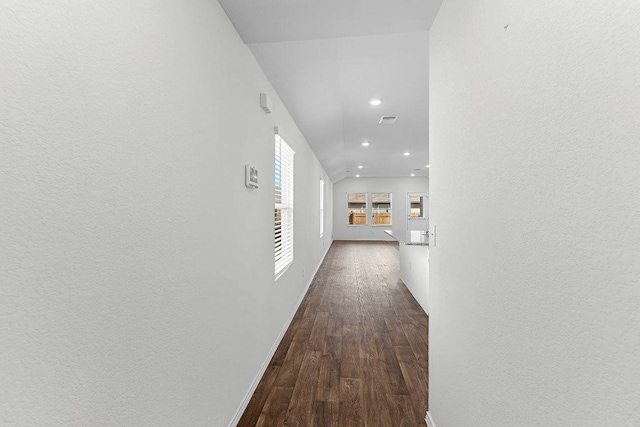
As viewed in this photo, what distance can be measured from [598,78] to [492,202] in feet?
1.62

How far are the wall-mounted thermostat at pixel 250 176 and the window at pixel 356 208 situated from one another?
10204mm

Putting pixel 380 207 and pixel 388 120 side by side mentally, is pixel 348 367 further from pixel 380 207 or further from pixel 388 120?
pixel 380 207

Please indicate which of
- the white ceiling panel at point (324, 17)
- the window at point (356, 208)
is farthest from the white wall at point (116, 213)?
A: the window at point (356, 208)

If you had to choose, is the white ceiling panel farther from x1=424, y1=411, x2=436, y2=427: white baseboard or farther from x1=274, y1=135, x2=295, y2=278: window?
x1=424, y1=411, x2=436, y2=427: white baseboard

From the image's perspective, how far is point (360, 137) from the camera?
5.18 m

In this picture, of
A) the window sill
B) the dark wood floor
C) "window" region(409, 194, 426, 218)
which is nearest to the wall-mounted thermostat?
the window sill

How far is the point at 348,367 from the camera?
2484mm

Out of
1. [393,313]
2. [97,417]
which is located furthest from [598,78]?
[393,313]

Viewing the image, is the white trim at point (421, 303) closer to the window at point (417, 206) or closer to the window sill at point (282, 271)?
the window sill at point (282, 271)

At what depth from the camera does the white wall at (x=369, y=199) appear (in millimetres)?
12016

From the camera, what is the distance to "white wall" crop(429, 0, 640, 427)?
0.55 metres

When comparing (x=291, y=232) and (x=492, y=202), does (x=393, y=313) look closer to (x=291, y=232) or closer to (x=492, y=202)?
(x=291, y=232)

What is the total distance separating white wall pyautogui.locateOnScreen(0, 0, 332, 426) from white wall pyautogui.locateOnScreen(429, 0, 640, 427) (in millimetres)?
1131

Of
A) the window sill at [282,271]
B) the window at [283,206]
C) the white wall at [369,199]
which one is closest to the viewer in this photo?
the window sill at [282,271]
